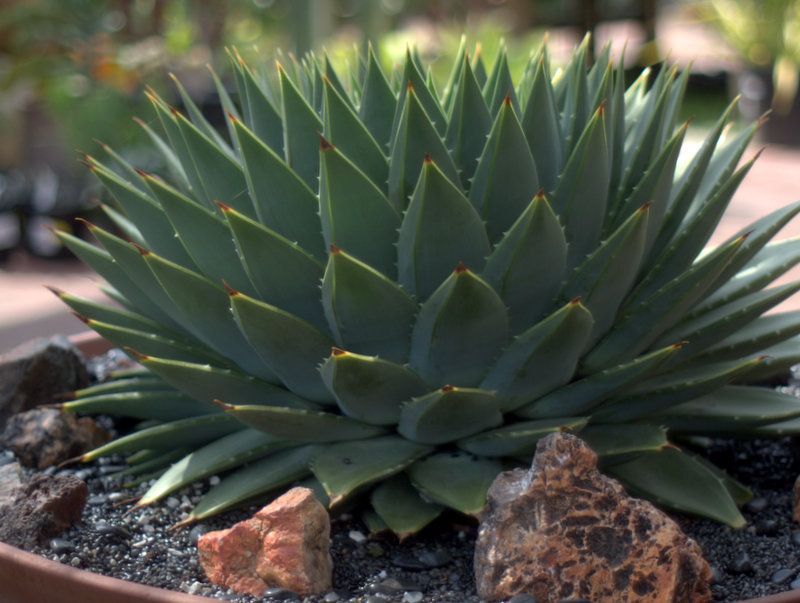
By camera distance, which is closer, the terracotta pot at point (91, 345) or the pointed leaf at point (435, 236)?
the pointed leaf at point (435, 236)

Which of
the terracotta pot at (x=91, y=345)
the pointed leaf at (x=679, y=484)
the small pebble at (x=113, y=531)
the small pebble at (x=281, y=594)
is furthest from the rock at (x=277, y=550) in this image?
the terracotta pot at (x=91, y=345)

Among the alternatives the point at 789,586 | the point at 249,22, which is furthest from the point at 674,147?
the point at 249,22

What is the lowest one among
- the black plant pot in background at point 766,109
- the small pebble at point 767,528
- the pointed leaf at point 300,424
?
the black plant pot in background at point 766,109

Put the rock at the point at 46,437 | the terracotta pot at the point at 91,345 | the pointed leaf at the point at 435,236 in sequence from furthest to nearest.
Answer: the terracotta pot at the point at 91,345
the rock at the point at 46,437
the pointed leaf at the point at 435,236

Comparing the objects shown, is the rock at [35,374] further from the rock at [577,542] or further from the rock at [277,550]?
the rock at [577,542]

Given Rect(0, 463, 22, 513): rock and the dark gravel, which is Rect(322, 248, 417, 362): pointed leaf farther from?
Rect(0, 463, 22, 513): rock

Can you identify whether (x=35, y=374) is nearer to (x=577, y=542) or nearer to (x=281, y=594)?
(x=281, y=594)

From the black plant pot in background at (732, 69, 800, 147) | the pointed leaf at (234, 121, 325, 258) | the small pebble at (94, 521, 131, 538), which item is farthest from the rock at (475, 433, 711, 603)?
the black plant pot in background at (732, 69, 800, 147)
